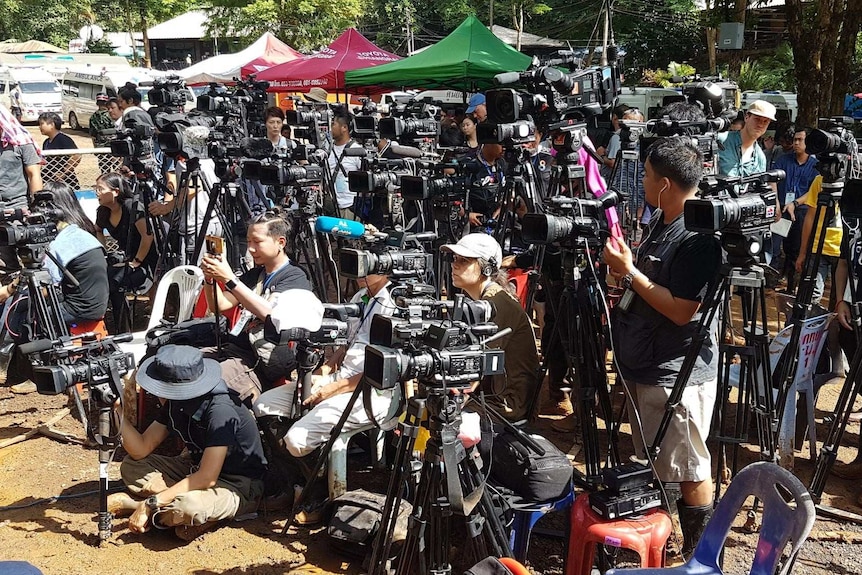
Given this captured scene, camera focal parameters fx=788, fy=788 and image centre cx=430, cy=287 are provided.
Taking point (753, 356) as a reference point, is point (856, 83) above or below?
above

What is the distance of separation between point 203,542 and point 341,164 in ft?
13.2

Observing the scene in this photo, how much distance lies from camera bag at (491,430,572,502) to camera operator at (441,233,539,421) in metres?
0.51

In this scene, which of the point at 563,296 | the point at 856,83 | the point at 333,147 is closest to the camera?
the point at 563,296

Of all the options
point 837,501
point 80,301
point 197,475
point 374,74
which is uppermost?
point 374,74

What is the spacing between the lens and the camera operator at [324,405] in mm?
3297

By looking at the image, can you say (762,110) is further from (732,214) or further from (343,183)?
(343,183)

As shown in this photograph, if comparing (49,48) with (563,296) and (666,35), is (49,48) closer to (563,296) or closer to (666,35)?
(666,35)

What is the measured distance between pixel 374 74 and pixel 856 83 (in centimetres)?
1279

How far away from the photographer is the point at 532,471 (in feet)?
9.36

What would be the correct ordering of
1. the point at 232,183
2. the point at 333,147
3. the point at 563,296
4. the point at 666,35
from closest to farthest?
the point at 563,296 → the point at 232,183 → the point at 333,147 → the point at 666,35

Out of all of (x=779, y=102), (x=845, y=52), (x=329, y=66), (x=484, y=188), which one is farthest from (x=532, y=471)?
(x=779, y=102)

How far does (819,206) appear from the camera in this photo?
330 cm

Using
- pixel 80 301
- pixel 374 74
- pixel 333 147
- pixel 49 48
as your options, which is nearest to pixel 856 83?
pixel 374 74

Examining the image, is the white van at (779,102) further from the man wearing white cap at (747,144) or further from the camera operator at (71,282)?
the camera operator at (71,282)
